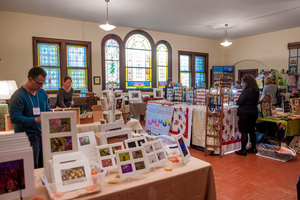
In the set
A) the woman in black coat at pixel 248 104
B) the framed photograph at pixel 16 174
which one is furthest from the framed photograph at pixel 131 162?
the woman in black coat at pixel 248 104

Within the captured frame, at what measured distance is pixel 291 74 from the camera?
29.5ft

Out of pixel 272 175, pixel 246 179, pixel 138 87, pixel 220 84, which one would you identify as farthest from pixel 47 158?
pixel 138 87

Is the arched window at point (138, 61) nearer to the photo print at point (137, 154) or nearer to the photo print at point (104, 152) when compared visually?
the photo print at point (104, 152)

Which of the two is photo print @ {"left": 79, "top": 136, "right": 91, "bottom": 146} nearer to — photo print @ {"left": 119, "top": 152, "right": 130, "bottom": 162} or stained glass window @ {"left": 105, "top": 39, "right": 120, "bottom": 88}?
photo print @ {"left": 119, "top": 152, "right": 130, "bottom": 162}

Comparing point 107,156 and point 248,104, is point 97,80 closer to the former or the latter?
point 248,104

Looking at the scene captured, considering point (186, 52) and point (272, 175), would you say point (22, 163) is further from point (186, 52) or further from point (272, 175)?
point (186, 52)

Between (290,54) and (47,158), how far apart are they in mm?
10291

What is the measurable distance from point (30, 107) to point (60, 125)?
88 centimetres

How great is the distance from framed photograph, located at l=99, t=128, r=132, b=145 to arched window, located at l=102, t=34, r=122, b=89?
667cm

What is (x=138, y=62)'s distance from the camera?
30.8ft

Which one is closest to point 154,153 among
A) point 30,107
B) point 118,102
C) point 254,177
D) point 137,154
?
point 137,154

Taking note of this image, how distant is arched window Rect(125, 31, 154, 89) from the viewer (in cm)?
914

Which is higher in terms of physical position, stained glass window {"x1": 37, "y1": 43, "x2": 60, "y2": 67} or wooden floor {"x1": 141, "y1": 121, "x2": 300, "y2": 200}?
stained glass window {"x1": 37, "y1": 43, "x2": 60, "y2": 67}

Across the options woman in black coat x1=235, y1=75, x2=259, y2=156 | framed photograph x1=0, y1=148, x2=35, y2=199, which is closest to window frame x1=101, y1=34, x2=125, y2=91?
woman in black coat x1=235, y1=75, x2=259, y2=156
